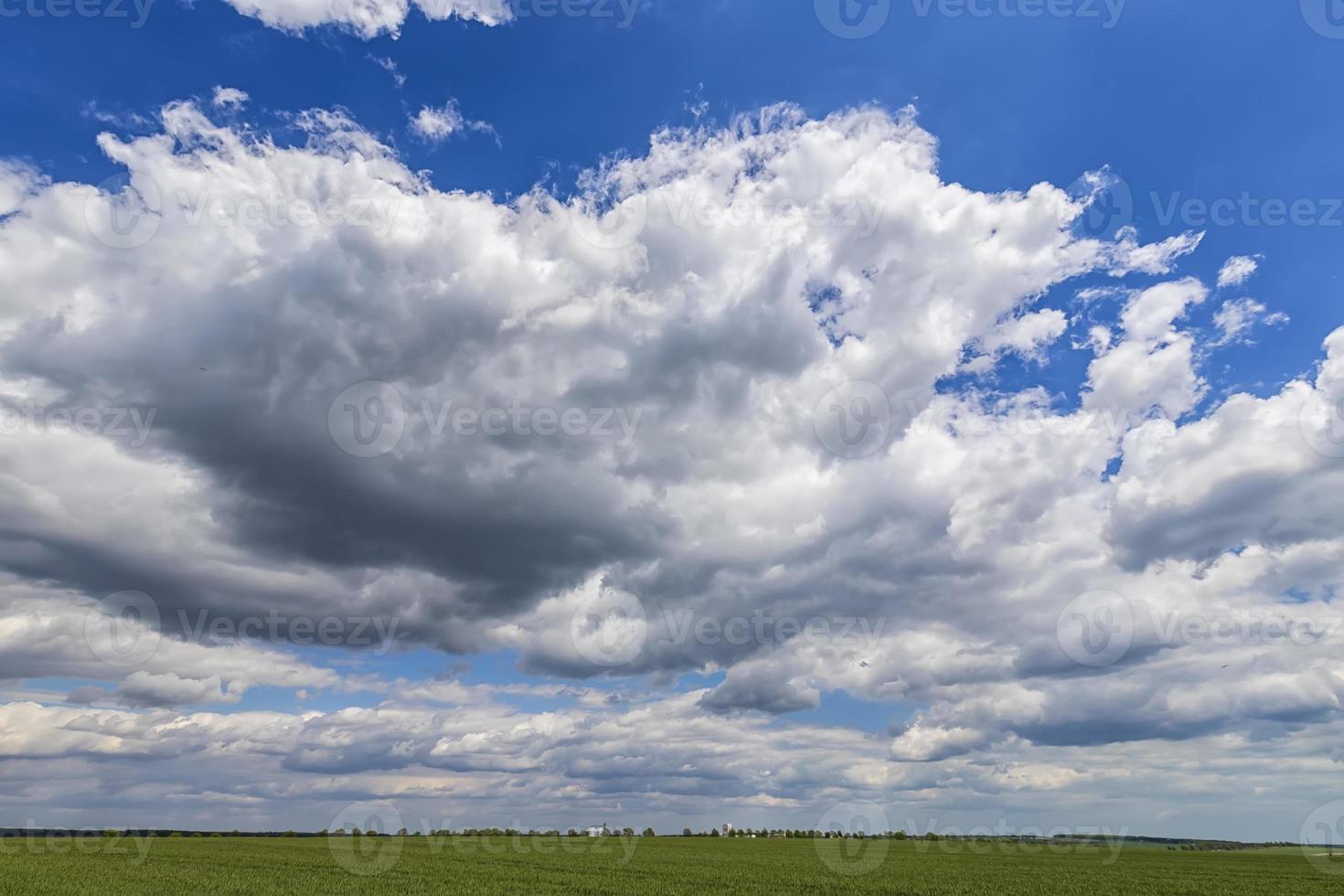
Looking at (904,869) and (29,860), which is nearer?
(29,860)

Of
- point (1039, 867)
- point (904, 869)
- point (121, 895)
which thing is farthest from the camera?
point (1039, 867)

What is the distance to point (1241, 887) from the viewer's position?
7181 centimetres

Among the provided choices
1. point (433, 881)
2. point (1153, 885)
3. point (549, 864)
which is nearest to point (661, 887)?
point (433, 881)

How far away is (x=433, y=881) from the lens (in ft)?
199

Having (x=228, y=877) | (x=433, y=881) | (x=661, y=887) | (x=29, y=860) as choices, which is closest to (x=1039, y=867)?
(x=661, y=887)

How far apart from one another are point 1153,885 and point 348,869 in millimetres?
70540

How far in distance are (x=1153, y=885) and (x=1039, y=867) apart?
2358cm

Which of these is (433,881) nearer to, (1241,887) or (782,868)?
(782,868)

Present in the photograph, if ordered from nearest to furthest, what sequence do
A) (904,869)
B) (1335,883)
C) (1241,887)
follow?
(1241,887) < (1335,883) < (904,869)

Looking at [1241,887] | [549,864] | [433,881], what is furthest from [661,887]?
[1241,887]

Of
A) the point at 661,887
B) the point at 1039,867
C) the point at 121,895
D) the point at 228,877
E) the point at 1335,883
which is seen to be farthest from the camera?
the point at 1039,867

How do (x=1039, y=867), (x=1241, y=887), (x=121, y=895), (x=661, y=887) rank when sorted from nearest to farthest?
1. (x=121, y=895)
2. (x=661, y=887)
3. (x=1241, y=887)
4. (x=1039, y=867)

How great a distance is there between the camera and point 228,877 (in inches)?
2549

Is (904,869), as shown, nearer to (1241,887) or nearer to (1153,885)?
(1153,885)
